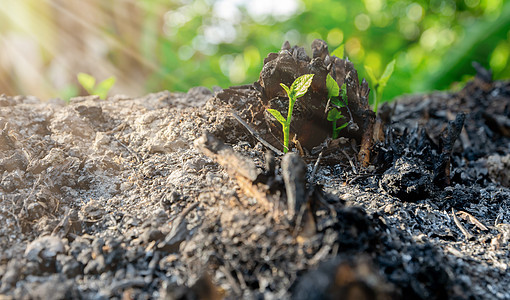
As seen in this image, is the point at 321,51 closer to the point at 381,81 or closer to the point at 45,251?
the point at 381,81

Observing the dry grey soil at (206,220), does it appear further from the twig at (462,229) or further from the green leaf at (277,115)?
→ the green leaf at (277,115)

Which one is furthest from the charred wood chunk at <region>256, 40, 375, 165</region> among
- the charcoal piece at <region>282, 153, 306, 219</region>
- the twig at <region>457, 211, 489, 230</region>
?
the charcoal piece at <region>282, 153, 306, 219</region>

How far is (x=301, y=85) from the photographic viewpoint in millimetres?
1388

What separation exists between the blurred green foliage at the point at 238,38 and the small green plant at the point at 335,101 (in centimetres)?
259

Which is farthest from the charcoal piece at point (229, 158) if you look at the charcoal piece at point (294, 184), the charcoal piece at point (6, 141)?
the charcoal piece at point (6, 141)

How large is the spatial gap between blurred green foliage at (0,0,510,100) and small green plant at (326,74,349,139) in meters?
2.59

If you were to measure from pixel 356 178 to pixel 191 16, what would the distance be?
510 centimetres

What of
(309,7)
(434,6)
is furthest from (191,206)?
(434,6)

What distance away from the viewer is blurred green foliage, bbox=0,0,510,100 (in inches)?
181

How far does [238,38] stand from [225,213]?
505 cm

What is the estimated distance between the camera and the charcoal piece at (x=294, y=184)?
3.31ft

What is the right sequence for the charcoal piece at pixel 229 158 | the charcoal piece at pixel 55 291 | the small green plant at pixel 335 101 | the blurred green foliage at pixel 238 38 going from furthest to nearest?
the blurred green foliage at pixel 238 38 < the small green plant at pixel 335 101 < the charcoal piece at pixel 229 158 < the charcoal piece at pixel 55 291

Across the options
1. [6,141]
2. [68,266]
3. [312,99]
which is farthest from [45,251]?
[312,99]

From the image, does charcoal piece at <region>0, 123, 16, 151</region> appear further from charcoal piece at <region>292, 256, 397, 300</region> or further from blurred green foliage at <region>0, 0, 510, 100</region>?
blurred green foliage at <region>0, 0, 510, 100</region>
